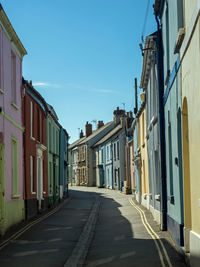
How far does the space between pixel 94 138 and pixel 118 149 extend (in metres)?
16.8

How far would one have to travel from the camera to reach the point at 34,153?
21.2 metres

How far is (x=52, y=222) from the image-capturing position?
1700 centimetres

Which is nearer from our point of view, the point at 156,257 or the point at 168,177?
the point at 156,257

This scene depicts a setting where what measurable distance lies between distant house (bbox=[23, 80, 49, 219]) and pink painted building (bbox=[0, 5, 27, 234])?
1.22 m

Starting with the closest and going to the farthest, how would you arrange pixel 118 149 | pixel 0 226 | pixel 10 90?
pixel 0 226 < pixel 10 90 < pixel 118 149

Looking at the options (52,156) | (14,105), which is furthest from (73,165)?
(14,105)

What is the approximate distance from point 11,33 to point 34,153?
288 inches

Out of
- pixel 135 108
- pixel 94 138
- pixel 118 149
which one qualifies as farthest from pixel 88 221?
pixel 94 138

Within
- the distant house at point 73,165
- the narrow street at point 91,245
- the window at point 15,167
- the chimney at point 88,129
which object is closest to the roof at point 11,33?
the window at point 15,167

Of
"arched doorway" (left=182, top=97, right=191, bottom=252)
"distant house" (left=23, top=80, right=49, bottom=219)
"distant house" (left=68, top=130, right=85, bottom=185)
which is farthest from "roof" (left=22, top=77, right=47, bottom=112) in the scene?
"distant house" (left=68, top=130, right=85, bottom=185)

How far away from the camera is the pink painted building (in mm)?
13930

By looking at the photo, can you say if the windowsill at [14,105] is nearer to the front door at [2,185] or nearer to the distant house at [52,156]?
the front door at [2,185]

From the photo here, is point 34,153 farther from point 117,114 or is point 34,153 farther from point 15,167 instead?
point 117,114

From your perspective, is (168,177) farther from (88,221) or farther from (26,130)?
(26,130)
